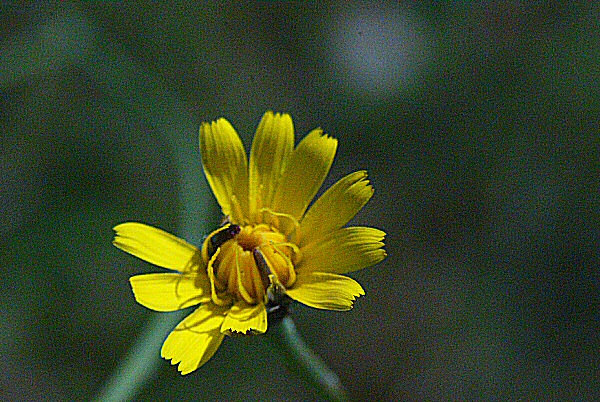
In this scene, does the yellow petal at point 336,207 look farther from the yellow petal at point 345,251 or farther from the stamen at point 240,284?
the stamen at point 240,284

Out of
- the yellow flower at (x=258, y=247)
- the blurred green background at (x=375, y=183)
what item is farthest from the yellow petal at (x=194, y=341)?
the blurred green background at (x=375, y=183)

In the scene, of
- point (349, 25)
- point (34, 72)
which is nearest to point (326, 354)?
point (349, 25)

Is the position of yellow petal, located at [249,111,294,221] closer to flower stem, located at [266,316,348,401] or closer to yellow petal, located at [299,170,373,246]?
yellow petal, located at [299,170,373,246]

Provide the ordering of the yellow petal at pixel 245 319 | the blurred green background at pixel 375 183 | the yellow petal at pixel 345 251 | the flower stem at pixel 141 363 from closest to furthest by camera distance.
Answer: the yellow petal at pixel 245 319
the yellow petal at pixel 345 251
the flower stem at pixel 141 363
the blurred green background at pixel 375 183

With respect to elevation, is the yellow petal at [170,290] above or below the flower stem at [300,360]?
above

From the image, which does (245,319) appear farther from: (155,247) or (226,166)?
(226,166)

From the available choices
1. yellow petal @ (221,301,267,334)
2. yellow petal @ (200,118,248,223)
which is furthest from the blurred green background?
yellow petal @ (221,301,267,334)

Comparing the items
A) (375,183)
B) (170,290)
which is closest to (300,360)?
(170,290)
